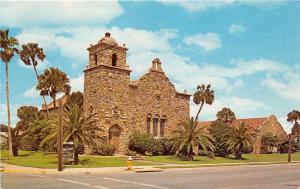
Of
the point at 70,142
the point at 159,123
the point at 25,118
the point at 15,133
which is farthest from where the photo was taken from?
the point at 25,118

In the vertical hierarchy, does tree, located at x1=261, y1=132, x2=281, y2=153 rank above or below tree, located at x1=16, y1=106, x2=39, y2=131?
below

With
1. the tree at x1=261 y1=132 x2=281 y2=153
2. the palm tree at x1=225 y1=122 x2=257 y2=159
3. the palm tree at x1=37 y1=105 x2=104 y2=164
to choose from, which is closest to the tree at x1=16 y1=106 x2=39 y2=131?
the palm tree at x1=37 y1=105 x2=104 y2=164

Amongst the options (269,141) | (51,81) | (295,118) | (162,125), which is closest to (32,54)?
(51,81)

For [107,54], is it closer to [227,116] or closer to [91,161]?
[91,161]

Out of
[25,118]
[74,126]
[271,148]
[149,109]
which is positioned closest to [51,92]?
[25,118]

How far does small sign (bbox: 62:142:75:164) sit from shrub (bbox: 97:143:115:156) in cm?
1308

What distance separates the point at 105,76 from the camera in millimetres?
45781

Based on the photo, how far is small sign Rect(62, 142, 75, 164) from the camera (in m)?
29.1

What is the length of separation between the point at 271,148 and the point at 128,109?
1275 inches

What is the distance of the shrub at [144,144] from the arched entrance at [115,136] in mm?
1554

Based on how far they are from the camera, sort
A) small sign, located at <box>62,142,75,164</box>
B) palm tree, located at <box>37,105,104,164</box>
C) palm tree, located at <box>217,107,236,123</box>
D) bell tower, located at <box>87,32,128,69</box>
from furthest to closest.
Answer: palm tree, located at <box>217,107,236,123</box> → bell tower, located at <box>87,32,128,69</box> → palm tree, located at <box>37,105,104,164</box> → small sign, located at <box>62,142,75,164</box>

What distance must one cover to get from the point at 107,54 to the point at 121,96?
5095mm

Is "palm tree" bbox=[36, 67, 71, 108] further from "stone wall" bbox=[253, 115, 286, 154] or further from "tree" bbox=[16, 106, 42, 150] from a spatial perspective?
"stone wall" bbox=[253, 115, 286, 154]

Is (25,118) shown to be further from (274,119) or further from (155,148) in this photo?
(274,119)
